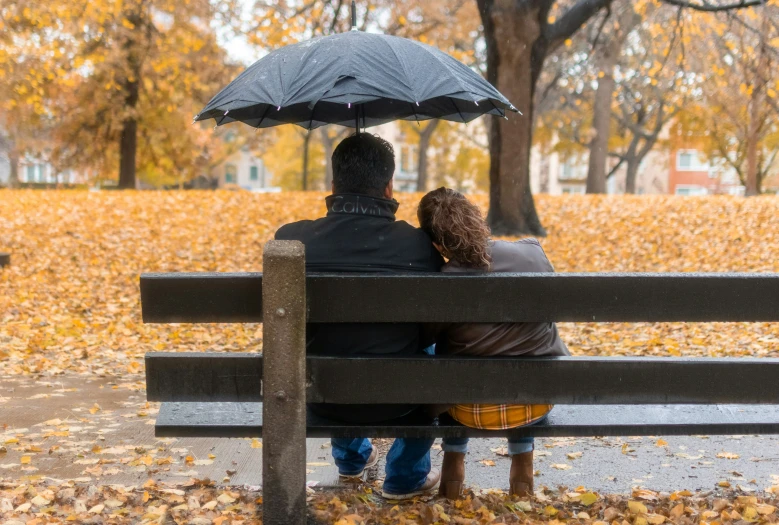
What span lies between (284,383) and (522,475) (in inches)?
48.9

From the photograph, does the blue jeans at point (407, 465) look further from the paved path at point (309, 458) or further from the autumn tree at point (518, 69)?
the autumn tree at point (518, 69)

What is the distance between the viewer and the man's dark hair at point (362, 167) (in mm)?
3488

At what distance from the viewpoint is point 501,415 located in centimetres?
335

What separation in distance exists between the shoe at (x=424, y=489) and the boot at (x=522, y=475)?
A: 35 cm

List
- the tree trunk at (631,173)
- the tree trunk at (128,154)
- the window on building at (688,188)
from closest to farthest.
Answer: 1. the tree trunk at (128,154)
2. the tree trunk at (631,173)
3. the window on building at (688,188)

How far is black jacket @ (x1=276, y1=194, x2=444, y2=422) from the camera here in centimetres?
327

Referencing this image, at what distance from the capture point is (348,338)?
128 inches

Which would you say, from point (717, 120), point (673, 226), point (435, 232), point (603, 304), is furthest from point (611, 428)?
point (717, 120)

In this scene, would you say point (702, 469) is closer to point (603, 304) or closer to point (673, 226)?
point (603, 304)

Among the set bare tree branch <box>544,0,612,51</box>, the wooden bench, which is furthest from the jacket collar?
bare tree branch <box>544,0,612,51</box>

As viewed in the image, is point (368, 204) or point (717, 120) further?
point (717, 120)

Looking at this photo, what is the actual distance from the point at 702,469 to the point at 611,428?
127 centimetres

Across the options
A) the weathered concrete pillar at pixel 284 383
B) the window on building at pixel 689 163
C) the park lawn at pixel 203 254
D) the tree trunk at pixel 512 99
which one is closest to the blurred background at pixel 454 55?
the tree trunk at pixel 512 99

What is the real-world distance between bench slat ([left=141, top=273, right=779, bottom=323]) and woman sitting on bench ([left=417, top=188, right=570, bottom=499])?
0.25 m
